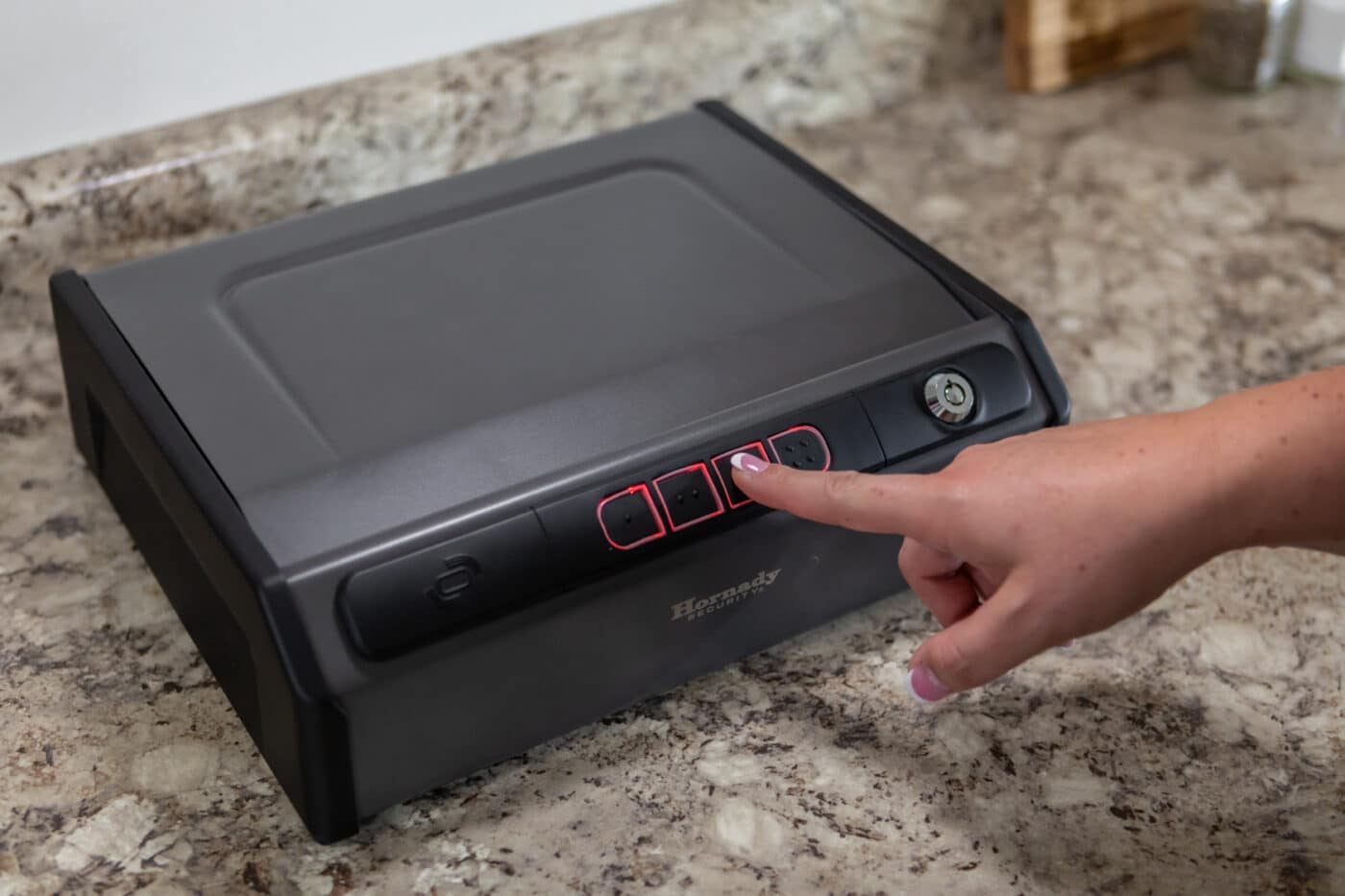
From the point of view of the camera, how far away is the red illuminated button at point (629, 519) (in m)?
0.65

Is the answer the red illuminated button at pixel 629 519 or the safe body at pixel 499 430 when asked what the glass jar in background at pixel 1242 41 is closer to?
the safe body at pixel 499 430

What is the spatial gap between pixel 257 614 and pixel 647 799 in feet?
0.64

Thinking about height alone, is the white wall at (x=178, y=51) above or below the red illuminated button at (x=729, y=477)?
above

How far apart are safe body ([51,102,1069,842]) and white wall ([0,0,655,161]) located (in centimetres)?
20

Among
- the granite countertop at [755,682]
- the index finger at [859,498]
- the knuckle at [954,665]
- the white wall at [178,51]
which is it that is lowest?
the granite countertop at [755,682]

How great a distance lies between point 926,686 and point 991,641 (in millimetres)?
58

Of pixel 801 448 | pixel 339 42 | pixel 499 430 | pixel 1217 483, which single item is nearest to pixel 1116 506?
pixel 1217 483

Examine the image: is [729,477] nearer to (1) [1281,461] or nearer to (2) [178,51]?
(1) [1281,461]

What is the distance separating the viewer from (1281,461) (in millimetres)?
580

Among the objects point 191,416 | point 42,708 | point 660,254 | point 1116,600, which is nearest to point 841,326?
point 660,254

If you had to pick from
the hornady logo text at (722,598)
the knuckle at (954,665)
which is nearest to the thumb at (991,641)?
the knuckle at (954,665)

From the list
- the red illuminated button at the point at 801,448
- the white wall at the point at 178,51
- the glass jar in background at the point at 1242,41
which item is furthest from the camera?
the glass jar in background at the point at 1242,41

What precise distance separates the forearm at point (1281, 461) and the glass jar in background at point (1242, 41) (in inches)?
26.2

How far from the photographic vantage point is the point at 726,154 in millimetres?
883
